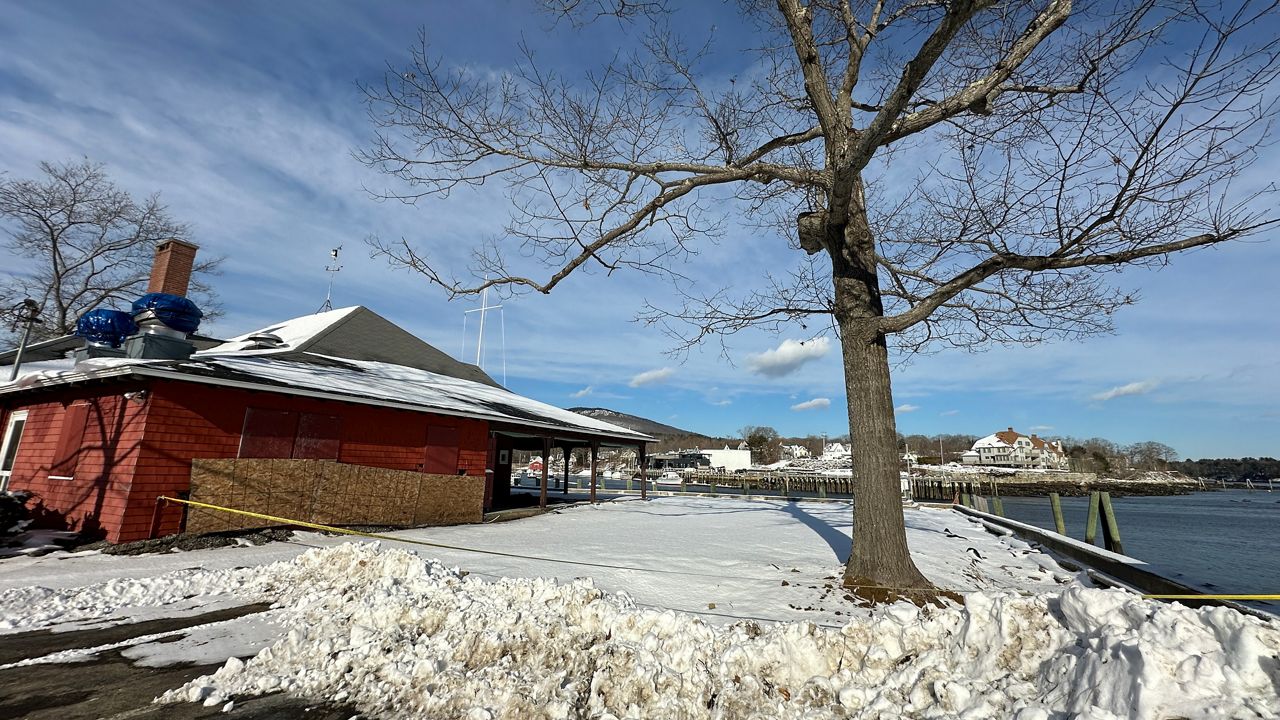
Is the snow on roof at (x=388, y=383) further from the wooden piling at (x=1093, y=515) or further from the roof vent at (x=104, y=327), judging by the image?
the wooden piling at (x=1093, y=515)

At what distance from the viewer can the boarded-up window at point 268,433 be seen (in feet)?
33.1

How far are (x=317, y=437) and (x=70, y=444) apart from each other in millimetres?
4035

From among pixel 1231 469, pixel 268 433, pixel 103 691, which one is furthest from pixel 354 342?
→ pixel 1231 469

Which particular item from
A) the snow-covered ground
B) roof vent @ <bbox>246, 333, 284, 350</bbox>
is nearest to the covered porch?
roof vent @ <bbox>246, 333, 284, 350</bbox>

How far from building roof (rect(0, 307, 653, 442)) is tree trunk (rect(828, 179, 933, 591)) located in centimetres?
943

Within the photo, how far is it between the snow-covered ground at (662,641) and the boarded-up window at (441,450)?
5778 millimetres

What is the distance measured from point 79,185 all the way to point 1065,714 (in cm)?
3379

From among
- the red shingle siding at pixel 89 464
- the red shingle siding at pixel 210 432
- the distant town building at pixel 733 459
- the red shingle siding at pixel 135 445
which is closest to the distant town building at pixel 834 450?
the distant town building at pixel 733 459

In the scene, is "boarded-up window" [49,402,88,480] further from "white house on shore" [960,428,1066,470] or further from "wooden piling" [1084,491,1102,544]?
"white house on shore" [960,428,1066,470]

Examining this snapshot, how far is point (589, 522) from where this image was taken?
13734 millimetres

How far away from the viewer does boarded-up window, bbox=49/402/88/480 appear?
32.3 ft

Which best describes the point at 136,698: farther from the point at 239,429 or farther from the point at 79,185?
the point at 79,185

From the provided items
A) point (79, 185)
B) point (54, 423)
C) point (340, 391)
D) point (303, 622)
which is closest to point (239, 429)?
point (340, 391)

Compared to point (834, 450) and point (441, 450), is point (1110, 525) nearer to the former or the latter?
point (441, 450)
